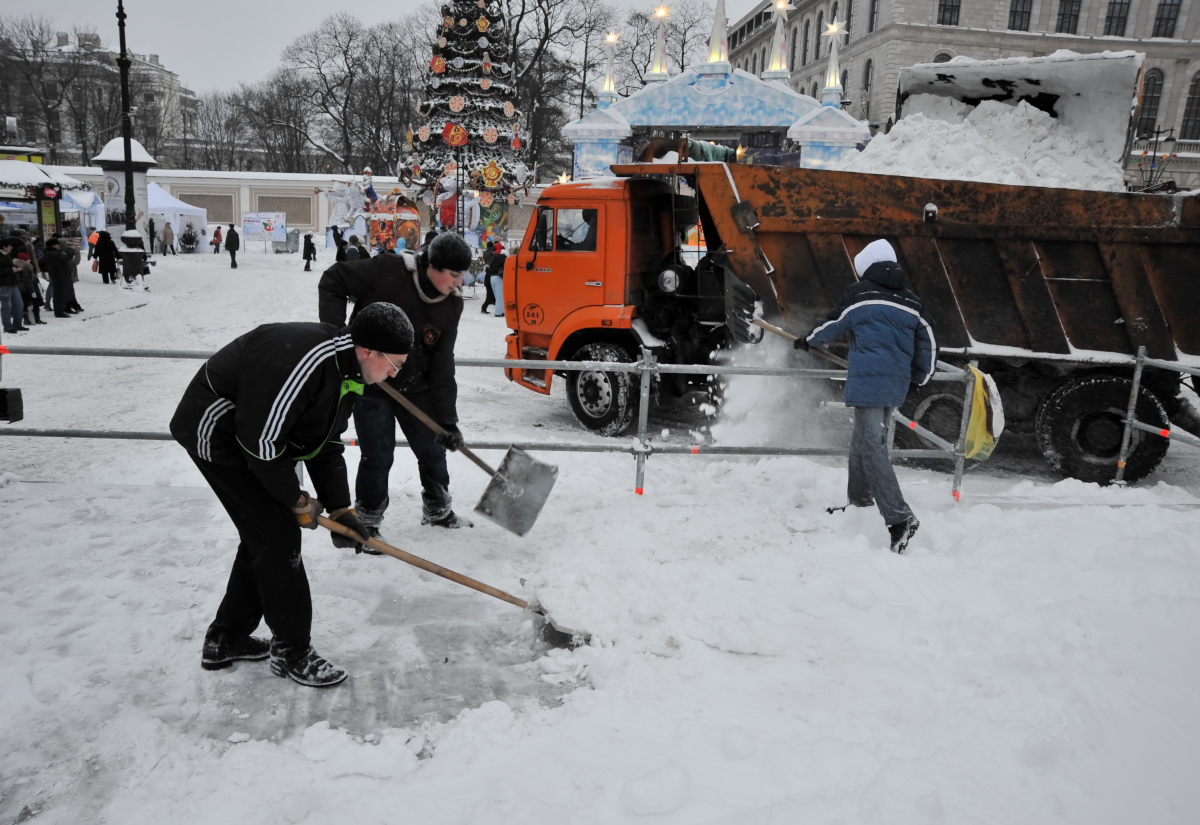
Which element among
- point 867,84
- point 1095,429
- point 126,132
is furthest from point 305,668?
point 867,84

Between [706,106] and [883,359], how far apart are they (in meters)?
23.5

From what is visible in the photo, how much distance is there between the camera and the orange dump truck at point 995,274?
6508mm

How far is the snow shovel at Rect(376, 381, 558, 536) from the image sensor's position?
4.74 m

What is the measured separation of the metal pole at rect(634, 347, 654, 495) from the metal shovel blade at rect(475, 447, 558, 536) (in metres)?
0.85

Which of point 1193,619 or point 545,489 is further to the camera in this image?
point 545,489

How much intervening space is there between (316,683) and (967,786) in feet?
8.25

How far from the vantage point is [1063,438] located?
6910 millimetres

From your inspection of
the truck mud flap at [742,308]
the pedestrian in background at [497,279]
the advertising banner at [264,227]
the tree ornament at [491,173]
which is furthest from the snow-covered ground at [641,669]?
the advertising banner at [264,227]

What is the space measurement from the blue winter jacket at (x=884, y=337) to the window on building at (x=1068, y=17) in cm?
6119

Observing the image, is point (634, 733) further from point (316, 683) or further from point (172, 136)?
point (172, 136)

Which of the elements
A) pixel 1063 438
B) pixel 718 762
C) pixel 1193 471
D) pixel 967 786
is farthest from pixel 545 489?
pixel 1193 471

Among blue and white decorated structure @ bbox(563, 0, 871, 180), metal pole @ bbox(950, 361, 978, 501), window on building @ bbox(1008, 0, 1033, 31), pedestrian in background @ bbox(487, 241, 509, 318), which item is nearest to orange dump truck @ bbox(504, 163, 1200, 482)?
metal pole @ bbox(950, 361, 978, 501)

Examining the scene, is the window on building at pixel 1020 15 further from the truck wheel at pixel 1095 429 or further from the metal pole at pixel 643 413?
the metal pole at pixel 643 413

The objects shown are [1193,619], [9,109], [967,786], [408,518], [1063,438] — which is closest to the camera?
[967,786]
